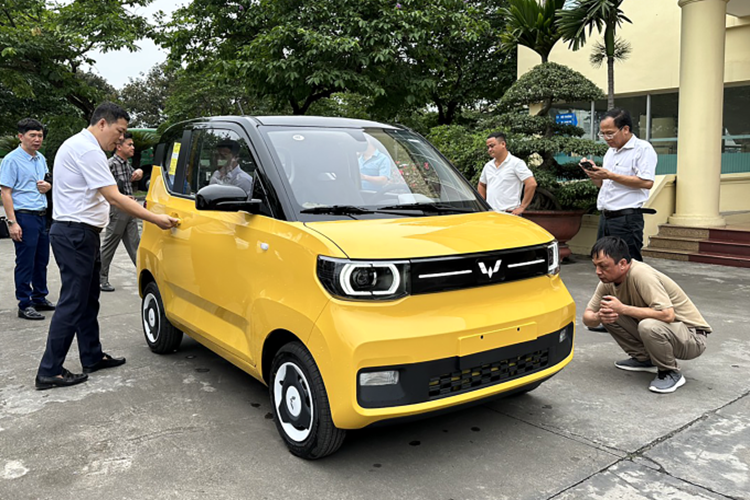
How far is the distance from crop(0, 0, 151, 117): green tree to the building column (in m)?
13.6

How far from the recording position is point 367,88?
12.7 meters

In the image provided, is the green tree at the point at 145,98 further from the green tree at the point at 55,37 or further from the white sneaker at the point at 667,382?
the white sneaker at the point at 667,382

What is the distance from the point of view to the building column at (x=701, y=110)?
9406 mm

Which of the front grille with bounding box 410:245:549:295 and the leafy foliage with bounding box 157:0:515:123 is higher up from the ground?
the leafy foliage with bounding box 157:0:515:123

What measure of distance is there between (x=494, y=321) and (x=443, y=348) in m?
0.33

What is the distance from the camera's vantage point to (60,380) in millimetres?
4340

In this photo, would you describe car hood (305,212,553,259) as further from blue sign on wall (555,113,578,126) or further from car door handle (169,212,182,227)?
blue sign on wall (555,113,578,126)

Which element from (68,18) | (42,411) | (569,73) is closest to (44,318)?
(42,411)

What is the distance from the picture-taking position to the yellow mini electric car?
2881 mm

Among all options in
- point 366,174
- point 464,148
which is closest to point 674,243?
point 464,148

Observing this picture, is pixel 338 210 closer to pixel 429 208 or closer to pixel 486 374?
pixel 429 208

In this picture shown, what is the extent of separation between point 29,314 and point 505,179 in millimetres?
5003

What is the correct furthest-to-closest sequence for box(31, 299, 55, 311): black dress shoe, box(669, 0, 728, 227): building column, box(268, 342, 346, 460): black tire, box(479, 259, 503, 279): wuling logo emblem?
box(669, 0, 728, 227): building column < box(31, 299, 55, 311): black dress shoe < box(479, 259, 503, 279): wuling logo emblem < box(268, 342, 346, 460): black tire

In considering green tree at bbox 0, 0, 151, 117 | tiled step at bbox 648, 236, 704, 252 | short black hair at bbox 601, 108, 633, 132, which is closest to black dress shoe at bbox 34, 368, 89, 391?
short black hair at bbox 601, 108, 633, 132
